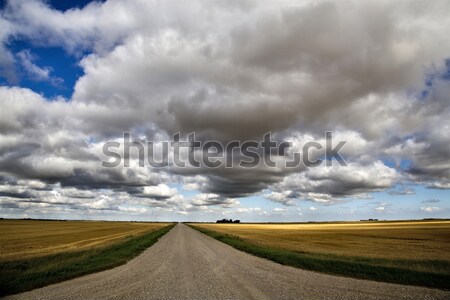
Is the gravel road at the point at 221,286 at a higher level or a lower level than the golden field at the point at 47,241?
higher

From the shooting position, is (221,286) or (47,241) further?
(47,241)

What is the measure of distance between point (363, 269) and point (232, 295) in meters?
9.63

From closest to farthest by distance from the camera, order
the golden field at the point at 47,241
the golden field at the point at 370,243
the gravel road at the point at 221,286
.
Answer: the gravel road at the point at 221,286 < the golden field at the point at 370,243 < the golden field at the point at 47,241

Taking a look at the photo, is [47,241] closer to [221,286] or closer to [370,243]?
[221,286]

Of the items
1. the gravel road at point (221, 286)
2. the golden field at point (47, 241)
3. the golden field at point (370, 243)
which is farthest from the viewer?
the golden field at point (47, 241)

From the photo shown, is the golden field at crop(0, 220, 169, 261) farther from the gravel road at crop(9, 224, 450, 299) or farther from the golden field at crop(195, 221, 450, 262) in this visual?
the golden field at crop(195, 221, 450, 262)

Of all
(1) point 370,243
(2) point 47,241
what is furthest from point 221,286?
(2) point 47,241

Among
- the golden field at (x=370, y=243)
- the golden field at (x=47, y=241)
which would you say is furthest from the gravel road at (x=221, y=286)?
the golden field at (x=47, y=241)

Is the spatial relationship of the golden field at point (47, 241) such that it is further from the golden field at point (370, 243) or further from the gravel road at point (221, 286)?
the golden field at point (370, 243)

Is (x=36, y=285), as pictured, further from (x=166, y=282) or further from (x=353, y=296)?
(x=353, y=296)

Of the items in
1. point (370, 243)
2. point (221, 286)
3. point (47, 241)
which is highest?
point (221, 286)

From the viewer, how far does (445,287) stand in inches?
507

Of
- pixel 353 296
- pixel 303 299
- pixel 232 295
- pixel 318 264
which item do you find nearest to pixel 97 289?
pixel 232 295

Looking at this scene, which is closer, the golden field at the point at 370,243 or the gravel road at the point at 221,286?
the gravel road at the point at 221,286
